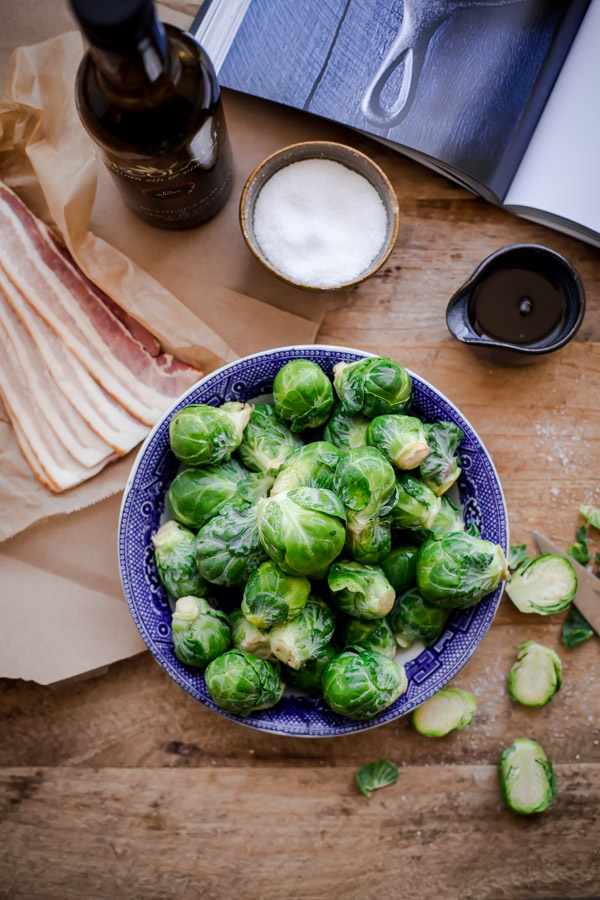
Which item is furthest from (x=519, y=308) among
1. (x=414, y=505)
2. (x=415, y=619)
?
(x=415, y=619)

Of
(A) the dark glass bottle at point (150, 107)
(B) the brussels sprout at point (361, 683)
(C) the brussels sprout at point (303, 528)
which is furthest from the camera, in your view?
(B) the brussels sprout at point (361, 683)

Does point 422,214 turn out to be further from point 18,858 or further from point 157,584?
point 18,858

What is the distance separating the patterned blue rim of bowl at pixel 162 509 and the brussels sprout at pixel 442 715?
301 mm

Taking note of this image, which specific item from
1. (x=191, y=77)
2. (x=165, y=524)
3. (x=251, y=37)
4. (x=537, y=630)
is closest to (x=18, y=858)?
(x=165, y=524)

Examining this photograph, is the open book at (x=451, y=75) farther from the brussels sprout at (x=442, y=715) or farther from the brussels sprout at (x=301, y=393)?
the brussels sprout at (x=442, y=715)

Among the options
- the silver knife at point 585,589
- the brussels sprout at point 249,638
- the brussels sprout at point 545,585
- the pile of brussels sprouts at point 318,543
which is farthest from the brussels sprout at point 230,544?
the silver knife at point 585,589

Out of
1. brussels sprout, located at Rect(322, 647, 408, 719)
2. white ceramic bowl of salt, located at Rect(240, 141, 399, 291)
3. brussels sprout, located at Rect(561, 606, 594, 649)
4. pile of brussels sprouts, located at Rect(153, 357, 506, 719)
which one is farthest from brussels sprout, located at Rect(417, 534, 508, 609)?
white ceramic bowl of salt, located at Rect(240, 141, 399, 291)

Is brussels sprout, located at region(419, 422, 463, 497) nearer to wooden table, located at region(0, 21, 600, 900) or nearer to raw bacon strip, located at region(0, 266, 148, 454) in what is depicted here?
wooden table, located at region(0, 21, 600, 900)

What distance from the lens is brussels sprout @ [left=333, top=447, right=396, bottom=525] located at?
A: 1636 mm

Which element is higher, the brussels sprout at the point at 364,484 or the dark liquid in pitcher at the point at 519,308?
the dark liquid in pitcher at the point at 519,308

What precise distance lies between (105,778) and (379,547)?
1.23 metres

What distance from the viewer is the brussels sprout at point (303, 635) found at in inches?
65.9

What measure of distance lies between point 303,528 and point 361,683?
0.44 meters

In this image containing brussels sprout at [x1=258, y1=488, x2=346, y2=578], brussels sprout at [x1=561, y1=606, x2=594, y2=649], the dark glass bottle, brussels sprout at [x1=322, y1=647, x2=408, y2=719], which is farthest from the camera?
brussels sprout at [x1=561, y1=606, x2=594, y2=649]
